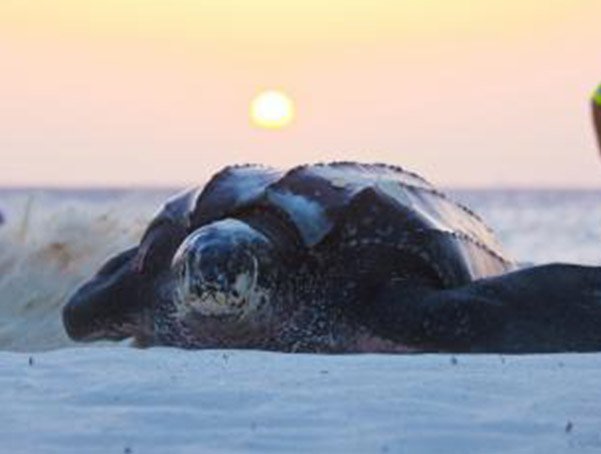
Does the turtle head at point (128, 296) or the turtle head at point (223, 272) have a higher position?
the turtle head at point (223, 272)

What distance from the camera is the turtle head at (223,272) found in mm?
→ 4605

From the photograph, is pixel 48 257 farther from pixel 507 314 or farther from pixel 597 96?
pixel 597 96

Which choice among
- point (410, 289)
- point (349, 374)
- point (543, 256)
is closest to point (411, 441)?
point (349, 374)

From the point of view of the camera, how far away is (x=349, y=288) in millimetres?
5070

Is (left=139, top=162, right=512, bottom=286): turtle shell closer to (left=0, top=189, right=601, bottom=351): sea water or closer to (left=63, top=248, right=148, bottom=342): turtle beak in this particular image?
(left=63, top=248, right=148, bottom=342): turtle beak

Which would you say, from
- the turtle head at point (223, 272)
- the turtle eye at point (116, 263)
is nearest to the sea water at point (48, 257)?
the turtle eye at point (116, 263)

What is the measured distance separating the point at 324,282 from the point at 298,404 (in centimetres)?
216

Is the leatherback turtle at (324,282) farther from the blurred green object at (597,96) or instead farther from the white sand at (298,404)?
the blurred green object at (597,96)

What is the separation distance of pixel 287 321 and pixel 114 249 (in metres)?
3.78

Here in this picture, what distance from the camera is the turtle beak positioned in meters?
5.44

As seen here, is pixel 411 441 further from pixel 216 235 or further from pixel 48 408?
pixel 216 235

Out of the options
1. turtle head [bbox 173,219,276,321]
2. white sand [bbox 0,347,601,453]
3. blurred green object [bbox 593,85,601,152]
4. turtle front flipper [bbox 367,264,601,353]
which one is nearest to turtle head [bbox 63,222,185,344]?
turtle head [bbox 173,219,276,321]

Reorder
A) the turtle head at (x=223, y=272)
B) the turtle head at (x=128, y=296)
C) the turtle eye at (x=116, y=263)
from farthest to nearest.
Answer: the turtle eye at (x=116, y=263) → the turtle head at (x=128, y=296) → the turtle head at (x=223, y=272)

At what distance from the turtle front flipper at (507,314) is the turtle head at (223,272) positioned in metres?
0.41
